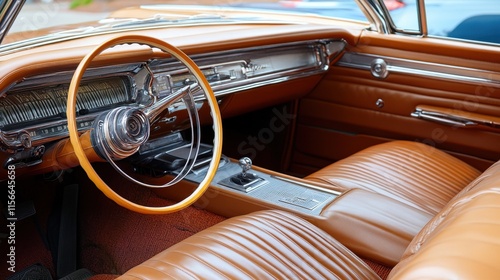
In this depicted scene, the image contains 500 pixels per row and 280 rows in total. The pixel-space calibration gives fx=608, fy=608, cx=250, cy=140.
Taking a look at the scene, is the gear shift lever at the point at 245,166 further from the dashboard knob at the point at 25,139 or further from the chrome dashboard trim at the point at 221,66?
the dashboard knob at the point at 25,139

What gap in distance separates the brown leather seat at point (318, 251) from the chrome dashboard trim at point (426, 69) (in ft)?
3.71

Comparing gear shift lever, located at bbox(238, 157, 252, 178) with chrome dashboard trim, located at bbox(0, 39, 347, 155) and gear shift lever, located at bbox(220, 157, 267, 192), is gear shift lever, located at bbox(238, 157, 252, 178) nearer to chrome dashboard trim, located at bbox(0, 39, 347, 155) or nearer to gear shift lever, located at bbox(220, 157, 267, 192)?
gear shift lever, located at bbox(220, 157, 267, 192)

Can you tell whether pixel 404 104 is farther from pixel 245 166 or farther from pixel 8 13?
pixel 8 13

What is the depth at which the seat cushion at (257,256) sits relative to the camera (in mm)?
1368

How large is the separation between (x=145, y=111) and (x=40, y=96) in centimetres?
33

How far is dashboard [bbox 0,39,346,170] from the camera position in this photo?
1.59m

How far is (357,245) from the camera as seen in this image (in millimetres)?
1736

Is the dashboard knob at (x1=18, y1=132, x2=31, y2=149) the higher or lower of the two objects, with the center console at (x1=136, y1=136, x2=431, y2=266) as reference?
higher

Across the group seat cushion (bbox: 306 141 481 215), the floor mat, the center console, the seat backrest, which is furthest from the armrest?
the floor mat

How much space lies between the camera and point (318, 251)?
152 cm

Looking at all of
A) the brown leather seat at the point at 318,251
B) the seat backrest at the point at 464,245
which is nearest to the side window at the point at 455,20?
the brown leather seat at the point at 318,251

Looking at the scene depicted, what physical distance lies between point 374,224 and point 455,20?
1.67 meters

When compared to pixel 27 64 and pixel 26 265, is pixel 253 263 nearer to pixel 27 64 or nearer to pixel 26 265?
pixel 27 64

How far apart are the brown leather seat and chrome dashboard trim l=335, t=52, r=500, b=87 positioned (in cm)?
113
